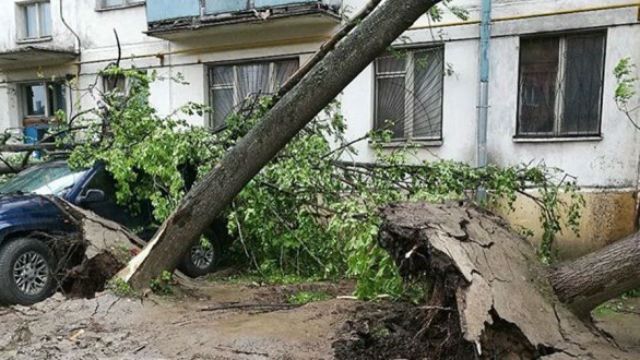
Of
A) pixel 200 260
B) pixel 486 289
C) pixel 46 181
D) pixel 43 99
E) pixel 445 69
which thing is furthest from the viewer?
pixel 43 99

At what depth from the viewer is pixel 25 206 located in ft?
20.6

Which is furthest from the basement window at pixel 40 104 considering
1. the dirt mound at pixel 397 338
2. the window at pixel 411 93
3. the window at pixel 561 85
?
the dirt mound at pixel 397 338

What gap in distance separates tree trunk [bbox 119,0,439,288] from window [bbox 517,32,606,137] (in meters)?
4.64

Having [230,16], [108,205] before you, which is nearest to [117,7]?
[230,16]

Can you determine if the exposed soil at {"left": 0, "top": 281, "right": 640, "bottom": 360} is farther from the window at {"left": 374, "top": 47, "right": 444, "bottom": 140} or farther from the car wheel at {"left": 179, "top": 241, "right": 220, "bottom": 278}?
the window at {"left": 374, "top": 47, "right": 444, "bottom": 140}

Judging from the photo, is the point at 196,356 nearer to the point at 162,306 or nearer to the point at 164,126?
the point at 162,306

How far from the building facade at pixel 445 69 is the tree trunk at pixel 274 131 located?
14.6 ft

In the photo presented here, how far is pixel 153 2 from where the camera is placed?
11312 millimetres

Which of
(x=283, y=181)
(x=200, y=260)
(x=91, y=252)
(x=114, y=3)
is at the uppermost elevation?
(x=114, y=3)

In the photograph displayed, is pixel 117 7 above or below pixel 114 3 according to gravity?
below

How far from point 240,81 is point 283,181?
195 inches

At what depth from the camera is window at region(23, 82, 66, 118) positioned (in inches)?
544

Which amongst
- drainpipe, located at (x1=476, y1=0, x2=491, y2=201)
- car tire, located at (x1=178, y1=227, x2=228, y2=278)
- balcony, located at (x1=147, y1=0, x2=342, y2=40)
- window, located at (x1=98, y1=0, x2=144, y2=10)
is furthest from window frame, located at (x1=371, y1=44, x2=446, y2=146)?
window, located at (x1=98, y1=0, x2=144, y2=10)

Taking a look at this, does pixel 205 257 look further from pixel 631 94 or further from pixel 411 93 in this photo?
pixel 631 94
